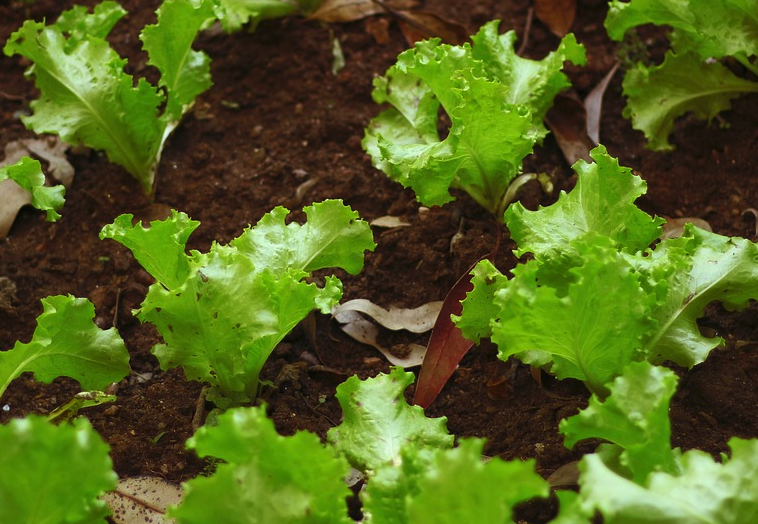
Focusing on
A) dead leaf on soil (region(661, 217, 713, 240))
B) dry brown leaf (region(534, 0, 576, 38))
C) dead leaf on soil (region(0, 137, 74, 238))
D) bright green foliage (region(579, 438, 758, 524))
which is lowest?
dead leaf on soil (region(0, 137, 74, 238))

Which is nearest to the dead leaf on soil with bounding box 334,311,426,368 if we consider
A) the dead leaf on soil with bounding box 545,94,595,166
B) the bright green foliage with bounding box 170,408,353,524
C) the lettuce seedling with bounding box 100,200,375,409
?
the lettuce seedling with bounding box 100,200,375,409

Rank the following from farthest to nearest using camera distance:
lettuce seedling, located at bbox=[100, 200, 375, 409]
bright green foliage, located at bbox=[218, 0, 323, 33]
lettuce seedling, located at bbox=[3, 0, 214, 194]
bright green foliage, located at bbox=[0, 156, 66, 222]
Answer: bright green foliage, located at bbox=[218, 0, 323, 33], lettuce seedling, located at bbox=[3, 0, 214, 194], bright green foliage, located at bbox=[0, 156, 66, 222], lettuce seedling, located at bbox=[100, 200, 375, 409]

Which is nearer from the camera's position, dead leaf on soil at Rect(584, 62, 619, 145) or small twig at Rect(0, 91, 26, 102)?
dead leaf on soil at Rect(584, 62, 619, 145)

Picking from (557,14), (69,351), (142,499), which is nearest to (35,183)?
(69,351)

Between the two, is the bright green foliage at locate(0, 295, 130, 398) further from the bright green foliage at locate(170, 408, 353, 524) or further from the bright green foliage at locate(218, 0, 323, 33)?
the bright green foliage at locate(218, 0, 323, 33)

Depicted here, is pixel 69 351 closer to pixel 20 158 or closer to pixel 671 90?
pixel 20 158

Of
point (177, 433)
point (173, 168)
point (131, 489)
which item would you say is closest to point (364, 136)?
point (173, 168)

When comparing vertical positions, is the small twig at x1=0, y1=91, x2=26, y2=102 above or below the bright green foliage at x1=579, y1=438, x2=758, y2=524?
below
